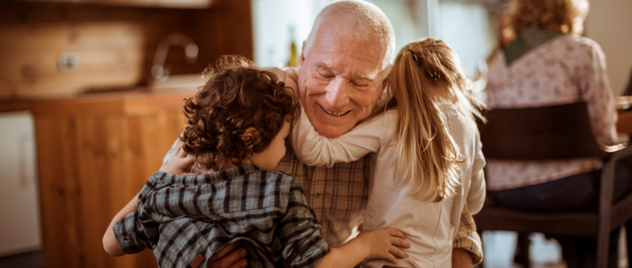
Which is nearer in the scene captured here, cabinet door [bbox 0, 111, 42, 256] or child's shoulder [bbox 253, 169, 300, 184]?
child's shoulder [bbox 253, 169, 300, 184]

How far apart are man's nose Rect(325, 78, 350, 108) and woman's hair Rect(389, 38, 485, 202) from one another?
12 cm

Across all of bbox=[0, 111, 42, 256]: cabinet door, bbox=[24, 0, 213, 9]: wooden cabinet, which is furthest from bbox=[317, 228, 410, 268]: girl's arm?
bbox=[24, 0, 213, 9]: wooden cabinet

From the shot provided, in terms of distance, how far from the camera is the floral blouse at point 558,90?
1.97 metres

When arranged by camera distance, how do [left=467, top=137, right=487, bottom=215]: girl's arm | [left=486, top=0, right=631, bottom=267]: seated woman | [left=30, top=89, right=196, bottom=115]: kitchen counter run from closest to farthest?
[left=467, top=137, right=487, bottom=215]: girl's arm
[left=486, top=0, right=631, bottom=267]: seated woman
[left=30, top=89, right=196, bottom=115]: kitchen counter

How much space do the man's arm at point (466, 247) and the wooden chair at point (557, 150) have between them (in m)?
0.67

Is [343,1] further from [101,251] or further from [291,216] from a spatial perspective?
[101,251]

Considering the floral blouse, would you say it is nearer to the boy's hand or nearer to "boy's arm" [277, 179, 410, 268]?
"boy's arm" [277, 179, 410, 268]

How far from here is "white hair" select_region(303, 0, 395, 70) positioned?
108 cm

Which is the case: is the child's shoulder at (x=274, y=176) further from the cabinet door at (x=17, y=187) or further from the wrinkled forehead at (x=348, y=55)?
the cabinet door at (x=17, y=187)

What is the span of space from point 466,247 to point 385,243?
11.9 inches

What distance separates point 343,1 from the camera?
1.12 metres

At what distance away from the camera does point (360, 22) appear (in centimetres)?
108

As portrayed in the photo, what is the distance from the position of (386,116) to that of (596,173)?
1187mm

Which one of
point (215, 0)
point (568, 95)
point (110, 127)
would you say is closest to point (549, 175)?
point (568, 95)
